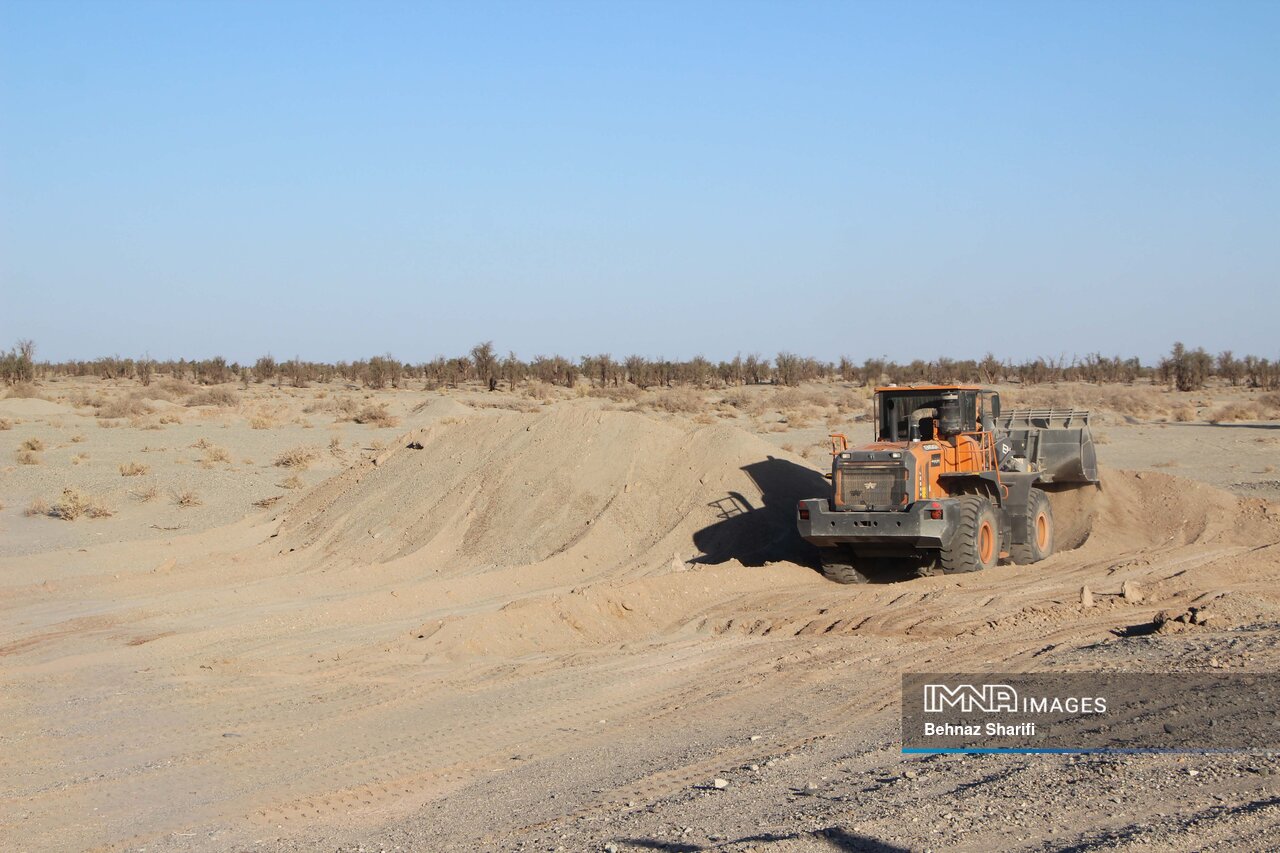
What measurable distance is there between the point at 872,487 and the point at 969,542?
1372 mm

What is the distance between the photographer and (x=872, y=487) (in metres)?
14.2

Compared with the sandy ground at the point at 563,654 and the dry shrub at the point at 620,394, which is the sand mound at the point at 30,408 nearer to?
the sandy ground at the point at 563,654

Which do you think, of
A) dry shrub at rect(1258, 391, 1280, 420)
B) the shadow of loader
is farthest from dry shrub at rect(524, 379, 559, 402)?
the shadow of loader

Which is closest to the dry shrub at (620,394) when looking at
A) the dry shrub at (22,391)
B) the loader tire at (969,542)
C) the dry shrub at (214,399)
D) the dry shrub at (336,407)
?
the dry shrub at (336,407)

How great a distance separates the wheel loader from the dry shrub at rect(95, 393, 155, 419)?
3419cm

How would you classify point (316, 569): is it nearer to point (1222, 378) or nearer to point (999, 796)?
point (999, 796)

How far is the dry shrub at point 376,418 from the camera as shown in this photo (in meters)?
40.0

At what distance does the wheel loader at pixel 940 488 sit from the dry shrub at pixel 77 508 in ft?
49.4

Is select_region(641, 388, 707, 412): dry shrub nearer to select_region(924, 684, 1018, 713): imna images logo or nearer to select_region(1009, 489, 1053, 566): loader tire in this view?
select_region(1009, 489, 1053, 566): loader tire

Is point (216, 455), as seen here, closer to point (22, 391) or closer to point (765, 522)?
point (765, 522)

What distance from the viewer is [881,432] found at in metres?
15.8

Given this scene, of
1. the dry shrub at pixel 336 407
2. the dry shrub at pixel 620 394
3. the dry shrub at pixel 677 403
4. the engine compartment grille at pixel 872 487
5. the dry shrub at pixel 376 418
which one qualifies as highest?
the dry shrub at pixel 620 394

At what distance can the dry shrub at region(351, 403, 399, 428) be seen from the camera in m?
40.0

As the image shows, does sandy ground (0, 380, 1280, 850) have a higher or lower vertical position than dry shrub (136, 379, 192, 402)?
lower
